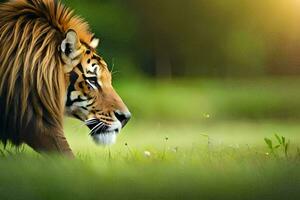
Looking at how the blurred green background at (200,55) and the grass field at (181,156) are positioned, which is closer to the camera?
the grass field at (181,156)

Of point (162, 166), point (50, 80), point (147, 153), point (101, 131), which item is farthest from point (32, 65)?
point (162, 166)

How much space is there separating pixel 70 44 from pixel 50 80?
10.6 inches

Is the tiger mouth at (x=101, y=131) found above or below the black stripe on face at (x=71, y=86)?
below

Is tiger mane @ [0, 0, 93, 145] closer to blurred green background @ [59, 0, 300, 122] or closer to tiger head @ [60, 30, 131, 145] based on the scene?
tiger head @ [60, 30, 131, 145]

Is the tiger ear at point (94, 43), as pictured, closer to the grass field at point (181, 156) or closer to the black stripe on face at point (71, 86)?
the black stripe on face at point (71, 86)

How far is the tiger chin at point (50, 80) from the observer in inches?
214

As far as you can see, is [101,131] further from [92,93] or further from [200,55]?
[200,55]

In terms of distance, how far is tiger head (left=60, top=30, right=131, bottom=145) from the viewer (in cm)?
550

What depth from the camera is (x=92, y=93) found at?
5531mm

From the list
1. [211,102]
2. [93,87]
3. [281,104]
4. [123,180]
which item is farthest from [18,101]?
[281,104]

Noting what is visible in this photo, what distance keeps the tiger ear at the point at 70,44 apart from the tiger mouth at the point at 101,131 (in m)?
0.47

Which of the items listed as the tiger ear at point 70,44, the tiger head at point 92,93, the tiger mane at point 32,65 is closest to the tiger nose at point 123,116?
the tiger head at point 92,93

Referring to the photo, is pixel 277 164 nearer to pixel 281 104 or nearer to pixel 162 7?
pixel 281 104

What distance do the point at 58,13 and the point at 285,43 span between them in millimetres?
1512
